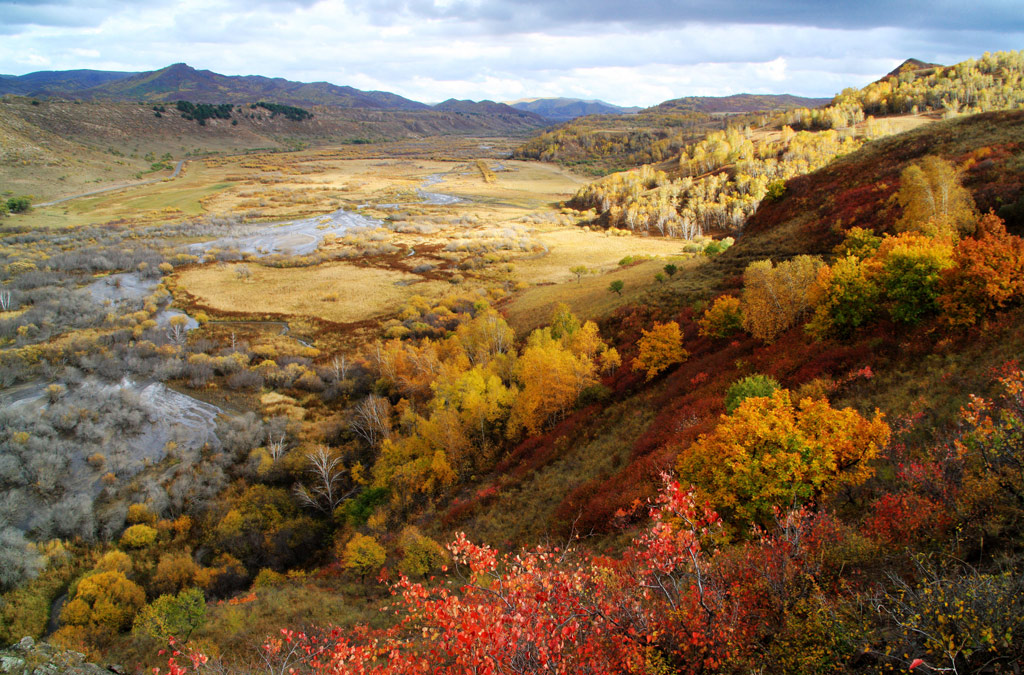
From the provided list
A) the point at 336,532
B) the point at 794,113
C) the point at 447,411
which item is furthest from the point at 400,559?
the point at 794,113

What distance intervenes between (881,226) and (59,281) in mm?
101903

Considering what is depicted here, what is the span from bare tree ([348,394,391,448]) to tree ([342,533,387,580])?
13.9m

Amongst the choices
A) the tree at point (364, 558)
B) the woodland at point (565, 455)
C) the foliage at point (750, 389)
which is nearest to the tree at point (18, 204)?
the woodland at point (565, 455)

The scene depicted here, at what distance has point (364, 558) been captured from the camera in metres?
23.6

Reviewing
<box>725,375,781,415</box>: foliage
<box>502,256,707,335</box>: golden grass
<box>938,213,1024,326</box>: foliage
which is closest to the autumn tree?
<box>938,213,1024,326</box>: foliage

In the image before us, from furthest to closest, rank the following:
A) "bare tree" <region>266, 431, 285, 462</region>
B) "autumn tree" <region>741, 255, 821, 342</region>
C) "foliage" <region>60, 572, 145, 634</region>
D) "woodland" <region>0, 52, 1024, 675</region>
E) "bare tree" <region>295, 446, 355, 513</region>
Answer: "bare tree" <region>266, 431, 285, 462</region> < "bare tree" <region>295, 446, 355, 513</region> < "autumn tree" <region>741, 255, 821, 342</region> < "foliage" <region>60, 572, 145, 634</region> < "woodland" <region>0, 52, 1024, 675</region>

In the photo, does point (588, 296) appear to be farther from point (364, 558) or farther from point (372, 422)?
point (364, 558)

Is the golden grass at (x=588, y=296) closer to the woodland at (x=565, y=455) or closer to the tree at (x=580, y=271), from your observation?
the woodland at (x=565, y=455)

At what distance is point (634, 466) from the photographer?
2233 centimetres

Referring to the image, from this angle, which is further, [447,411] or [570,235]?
[570,235]

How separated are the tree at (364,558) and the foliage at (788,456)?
55.3ft

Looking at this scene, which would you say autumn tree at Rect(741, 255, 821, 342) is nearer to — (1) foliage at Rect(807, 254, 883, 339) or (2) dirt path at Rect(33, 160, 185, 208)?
(1) foliage at Rect(807, 254, 883, 339)

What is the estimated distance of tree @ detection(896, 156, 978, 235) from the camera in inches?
1100

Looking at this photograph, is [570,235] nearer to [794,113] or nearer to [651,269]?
[651,269]
